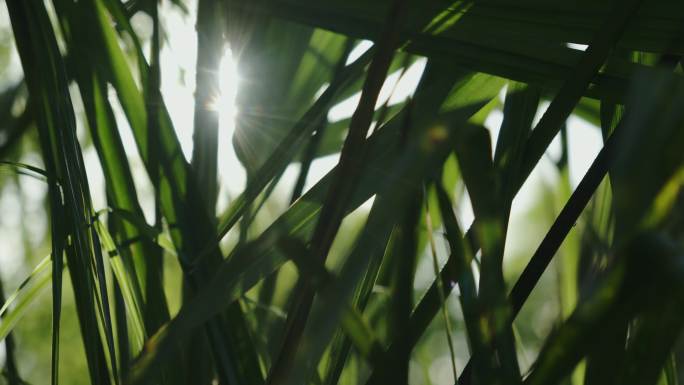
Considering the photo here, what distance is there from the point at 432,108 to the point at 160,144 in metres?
0.14

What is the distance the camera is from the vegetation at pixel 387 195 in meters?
0.16

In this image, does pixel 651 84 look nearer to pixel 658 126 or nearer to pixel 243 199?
pixel 658 126

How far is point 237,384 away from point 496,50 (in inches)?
7.9

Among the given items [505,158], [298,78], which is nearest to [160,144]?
[505,158]

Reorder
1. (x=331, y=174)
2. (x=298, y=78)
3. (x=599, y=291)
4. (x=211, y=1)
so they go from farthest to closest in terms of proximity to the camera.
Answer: (x=298, y=78)
(x=211, y=1)
(x=331, y=174)
(x=599, y=291)

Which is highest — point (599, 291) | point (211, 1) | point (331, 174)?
point (211, 1)

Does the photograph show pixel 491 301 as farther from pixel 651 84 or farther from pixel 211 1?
pixel 211 1

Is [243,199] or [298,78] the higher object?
[298,78]

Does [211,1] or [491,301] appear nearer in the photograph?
[491,301]

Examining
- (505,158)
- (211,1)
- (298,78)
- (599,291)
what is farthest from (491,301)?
(298,78)

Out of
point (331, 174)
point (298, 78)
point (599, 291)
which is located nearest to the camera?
point (599, 291)

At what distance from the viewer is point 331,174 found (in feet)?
0.94

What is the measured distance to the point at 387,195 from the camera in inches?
6.9

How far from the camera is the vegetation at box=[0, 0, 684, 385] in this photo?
0.52ft
